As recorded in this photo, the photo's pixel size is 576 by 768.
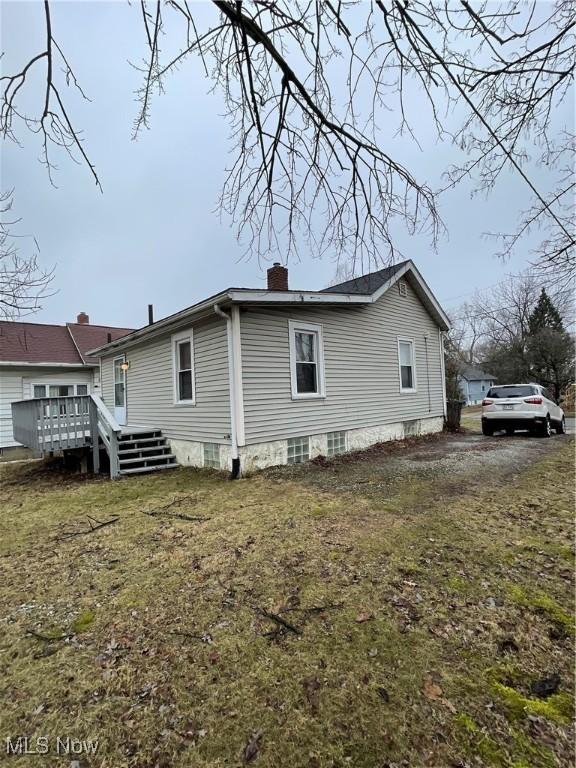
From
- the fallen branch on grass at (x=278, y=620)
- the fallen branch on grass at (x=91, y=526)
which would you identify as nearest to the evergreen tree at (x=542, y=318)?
the fallen branch on grass at (x=91, y=526)

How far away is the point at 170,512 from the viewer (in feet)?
18.7

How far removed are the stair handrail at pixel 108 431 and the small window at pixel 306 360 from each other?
13.1 feet

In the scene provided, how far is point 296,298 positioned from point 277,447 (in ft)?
10.5

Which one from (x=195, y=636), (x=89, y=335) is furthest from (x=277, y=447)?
(x=89, y=335)

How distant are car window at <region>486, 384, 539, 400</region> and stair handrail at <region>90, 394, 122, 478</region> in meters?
10.9

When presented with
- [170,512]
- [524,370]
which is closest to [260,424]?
[170,512]

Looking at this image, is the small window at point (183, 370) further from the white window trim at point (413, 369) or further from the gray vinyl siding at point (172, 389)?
the white window trim at point (413, 369)

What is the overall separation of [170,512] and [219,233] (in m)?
3.93

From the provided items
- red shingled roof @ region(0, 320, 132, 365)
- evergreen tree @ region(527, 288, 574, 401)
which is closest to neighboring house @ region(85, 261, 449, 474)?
red shingled roof @ region(0, 320, 132, 365)

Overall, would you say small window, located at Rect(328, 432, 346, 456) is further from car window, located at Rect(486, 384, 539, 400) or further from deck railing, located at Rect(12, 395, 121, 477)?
car window, located at Rect(486, 384, 539, 400)

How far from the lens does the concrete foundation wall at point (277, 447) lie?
782 cm

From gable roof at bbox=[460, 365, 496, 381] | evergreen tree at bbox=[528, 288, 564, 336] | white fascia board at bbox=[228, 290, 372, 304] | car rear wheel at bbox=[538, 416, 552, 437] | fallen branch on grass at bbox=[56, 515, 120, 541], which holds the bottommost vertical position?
→ fallen branch on grass at bbox=[56, 515, 120, 541]

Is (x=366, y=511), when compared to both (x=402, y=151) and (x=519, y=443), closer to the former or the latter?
(x=402, y=151)

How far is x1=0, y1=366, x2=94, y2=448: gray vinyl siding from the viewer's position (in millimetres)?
15383
